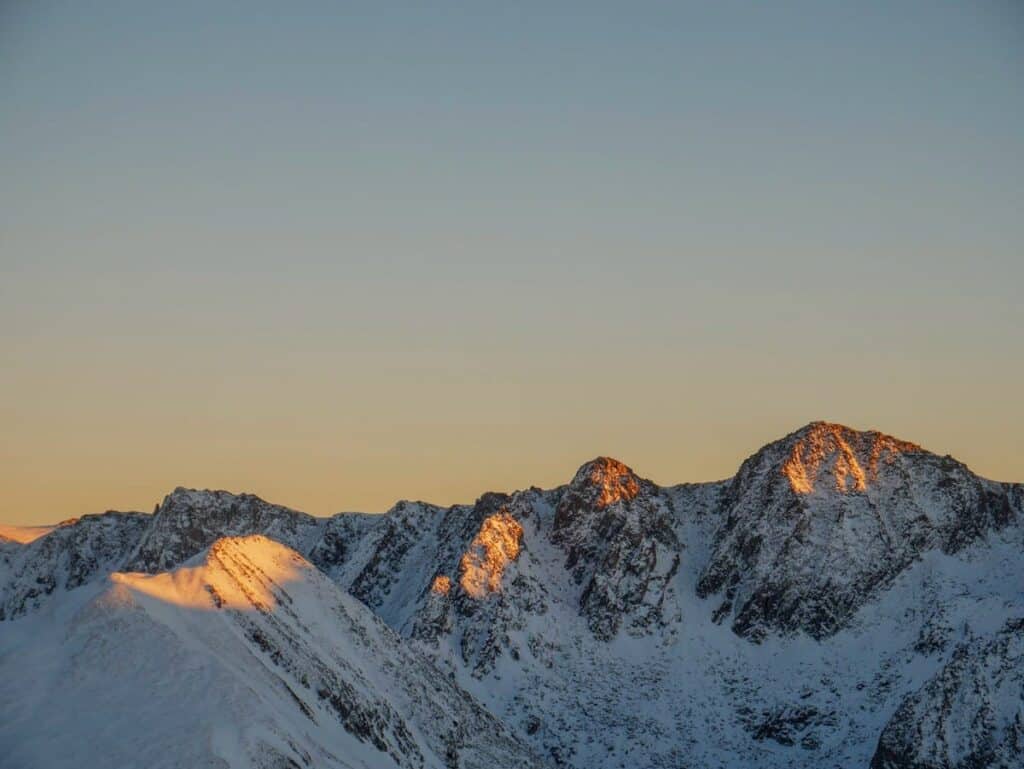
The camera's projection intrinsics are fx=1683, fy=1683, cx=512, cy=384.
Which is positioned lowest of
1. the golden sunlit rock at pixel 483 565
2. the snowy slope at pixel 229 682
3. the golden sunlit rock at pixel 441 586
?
the snowy slope at pixel 229 682

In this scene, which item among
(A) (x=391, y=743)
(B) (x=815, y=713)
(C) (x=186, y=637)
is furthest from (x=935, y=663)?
(C) (x=186, y=637)

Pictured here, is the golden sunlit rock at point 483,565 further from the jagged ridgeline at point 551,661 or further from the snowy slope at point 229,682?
the snowy slope at point 229,682

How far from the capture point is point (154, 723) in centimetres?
10875

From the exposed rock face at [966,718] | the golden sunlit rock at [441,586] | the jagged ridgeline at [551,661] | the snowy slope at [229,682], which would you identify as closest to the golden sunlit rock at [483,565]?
the jagged ridgeline at [551,661]

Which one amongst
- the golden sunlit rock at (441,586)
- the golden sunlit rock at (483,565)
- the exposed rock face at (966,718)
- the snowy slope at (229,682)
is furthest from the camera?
the golden sunlit rock at (483,565)

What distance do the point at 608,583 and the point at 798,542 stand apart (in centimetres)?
2286

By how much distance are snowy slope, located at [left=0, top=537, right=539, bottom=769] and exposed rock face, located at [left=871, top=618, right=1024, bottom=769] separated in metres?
35.0

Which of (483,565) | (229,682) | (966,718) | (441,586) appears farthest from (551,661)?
(229,682)

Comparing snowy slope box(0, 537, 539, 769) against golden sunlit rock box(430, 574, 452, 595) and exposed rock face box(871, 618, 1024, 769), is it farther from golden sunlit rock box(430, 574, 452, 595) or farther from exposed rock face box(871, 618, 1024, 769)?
exposed rock face box(871, 618, 1024, 769)

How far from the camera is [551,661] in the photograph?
18788 cm

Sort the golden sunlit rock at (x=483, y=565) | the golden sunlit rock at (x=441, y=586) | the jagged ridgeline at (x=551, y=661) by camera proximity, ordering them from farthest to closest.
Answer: the golden sunlit rock at (x=483, y=565)
the golden sunlit rock at (x=441, y=586)
the jagged ridgeline at (x=551, y=661)

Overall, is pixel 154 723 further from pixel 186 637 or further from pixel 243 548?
pixel 243 548

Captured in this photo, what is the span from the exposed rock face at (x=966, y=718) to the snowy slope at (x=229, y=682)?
35.0 m

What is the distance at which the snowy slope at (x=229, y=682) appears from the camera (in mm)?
107812
